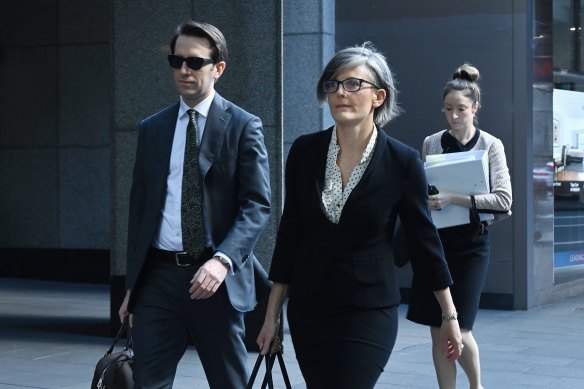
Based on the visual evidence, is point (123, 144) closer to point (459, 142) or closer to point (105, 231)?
point (459, 142)

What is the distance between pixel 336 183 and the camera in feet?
12.7

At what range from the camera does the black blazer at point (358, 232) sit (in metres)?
3.74

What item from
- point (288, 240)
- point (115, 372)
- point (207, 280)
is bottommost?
point (115, 372)

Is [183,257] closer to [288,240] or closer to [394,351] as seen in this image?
[288,240]

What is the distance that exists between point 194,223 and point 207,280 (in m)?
0.30

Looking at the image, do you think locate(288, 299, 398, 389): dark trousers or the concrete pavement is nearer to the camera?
locate(288, 299, 398, 389): dark trousers

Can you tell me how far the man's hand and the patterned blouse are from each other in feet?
1.86

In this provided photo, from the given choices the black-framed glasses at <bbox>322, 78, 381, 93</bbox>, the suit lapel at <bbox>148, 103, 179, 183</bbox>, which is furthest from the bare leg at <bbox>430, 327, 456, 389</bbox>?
the black-framed glasses at <bbox>322, 78, 381, 93</bbox>

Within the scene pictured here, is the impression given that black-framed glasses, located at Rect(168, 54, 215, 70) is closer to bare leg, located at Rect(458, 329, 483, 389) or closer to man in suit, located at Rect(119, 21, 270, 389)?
man in suit, located at Rect(119, 21, 270, 389)

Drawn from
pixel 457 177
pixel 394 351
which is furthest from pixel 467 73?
pixel 394 351

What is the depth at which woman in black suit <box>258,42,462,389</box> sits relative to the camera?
372cm

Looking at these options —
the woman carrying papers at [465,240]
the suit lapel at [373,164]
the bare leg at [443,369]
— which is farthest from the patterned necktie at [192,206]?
the bare leg at [443,369]

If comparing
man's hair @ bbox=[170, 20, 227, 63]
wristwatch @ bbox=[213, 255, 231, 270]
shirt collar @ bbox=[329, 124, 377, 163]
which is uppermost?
man's hair @ bbox=[170, 20, 227, 63]

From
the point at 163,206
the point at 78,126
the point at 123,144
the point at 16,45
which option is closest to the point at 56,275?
the point at 78,126
